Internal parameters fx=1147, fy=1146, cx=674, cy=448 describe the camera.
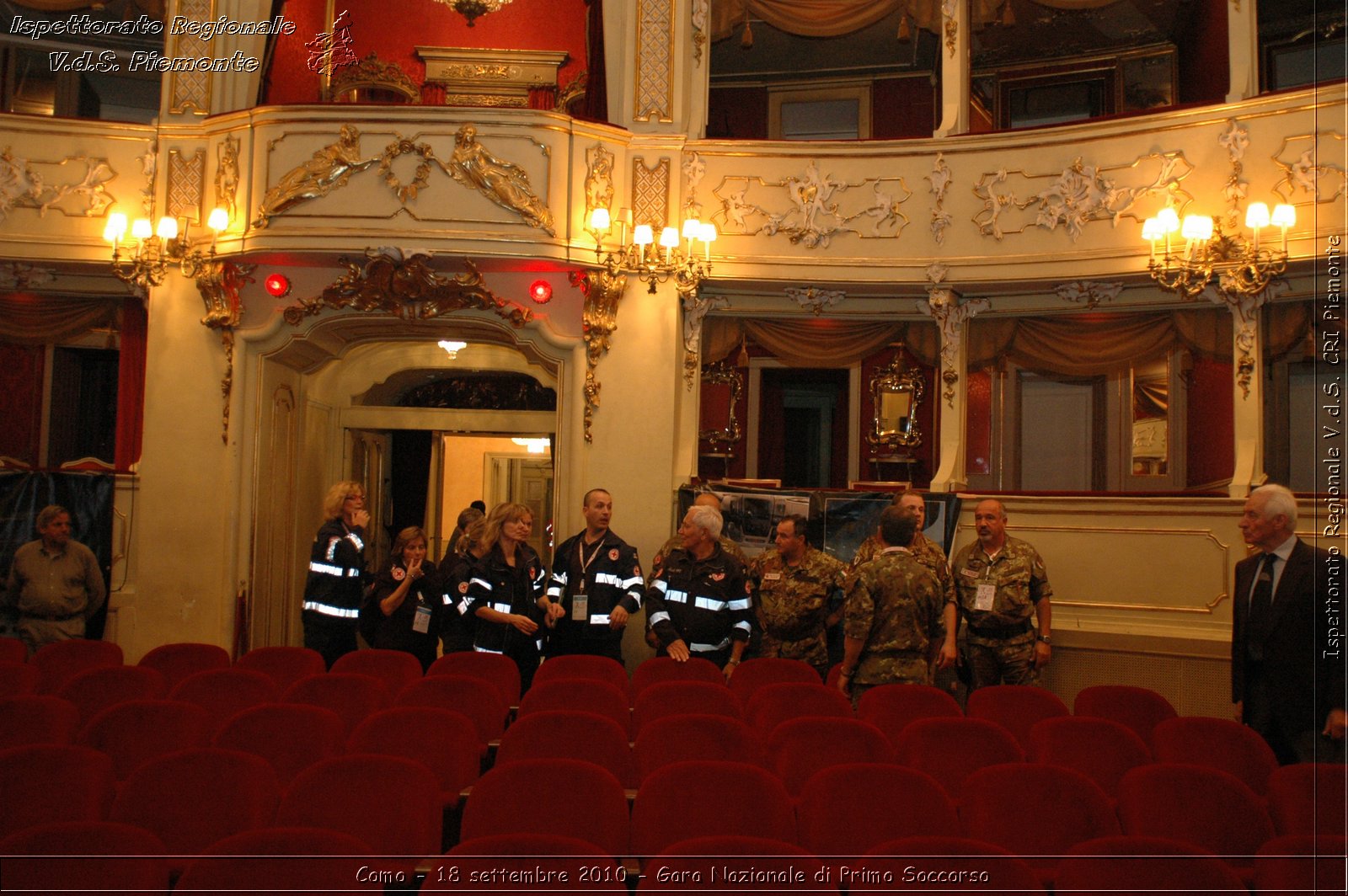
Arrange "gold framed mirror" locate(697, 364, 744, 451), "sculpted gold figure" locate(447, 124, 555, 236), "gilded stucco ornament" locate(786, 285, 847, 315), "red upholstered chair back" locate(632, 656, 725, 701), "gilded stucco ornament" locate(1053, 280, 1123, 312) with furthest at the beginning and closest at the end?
1. "gold framed mirror" locate(697, 364, 744, 451)
2. "gilded stucco ornament" locate(786, 285, 847, 315)
3. "gilded stucco ornament" locate(1053, 280, 1123, 312)
4. "sculpted gold figure" locate(447, 124, 555, 236)
5. "red upholstered chair back" locate(632, 656, 725, 701)

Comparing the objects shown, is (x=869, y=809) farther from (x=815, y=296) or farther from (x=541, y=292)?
(x=815, y=296)

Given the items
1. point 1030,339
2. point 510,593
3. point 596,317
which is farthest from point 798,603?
point 1030,339

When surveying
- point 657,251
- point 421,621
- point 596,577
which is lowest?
point 421,621

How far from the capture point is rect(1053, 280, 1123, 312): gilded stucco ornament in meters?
8.89

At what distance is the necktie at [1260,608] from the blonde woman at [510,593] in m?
3.37

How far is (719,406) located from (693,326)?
1.94 metres

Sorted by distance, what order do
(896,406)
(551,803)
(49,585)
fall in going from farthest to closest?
(896,406)
(49,585)
(551,803)

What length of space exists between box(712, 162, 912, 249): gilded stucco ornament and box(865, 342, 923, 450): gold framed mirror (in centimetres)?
192

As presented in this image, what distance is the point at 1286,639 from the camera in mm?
4680

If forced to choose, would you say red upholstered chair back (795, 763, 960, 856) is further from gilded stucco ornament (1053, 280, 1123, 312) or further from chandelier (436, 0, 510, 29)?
chandelier (436, 0, 510, 29)

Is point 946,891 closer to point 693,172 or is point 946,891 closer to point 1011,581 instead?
point 1011,581

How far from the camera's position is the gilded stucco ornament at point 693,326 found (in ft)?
30.0

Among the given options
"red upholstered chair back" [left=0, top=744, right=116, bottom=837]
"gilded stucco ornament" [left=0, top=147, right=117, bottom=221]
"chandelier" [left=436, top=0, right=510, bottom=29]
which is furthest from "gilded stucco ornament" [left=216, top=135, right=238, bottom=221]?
"red upholstered chair back" [left=0, top=744, right=116, bottom=837]

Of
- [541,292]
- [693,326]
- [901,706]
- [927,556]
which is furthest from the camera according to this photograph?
[693,326]
